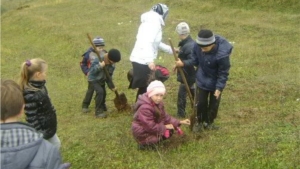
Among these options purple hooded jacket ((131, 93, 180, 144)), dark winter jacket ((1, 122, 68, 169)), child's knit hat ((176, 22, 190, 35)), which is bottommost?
purple hooded jacket ((131, 93, 180, 144))

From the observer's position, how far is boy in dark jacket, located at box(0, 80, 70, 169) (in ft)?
9.79

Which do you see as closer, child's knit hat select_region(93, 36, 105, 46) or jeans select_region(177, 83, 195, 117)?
jeans select_region(177, 83, 195, 117)

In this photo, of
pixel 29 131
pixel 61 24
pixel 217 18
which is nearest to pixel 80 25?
pixel 61 24

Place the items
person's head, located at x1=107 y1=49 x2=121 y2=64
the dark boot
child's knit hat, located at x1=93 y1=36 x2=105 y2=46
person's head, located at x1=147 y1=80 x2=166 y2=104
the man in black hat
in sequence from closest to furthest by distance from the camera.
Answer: person's head, located at x1=147 y1=80 x2=166 y2=104 → the man in black hat → person's head, located at x1=107 y1=49 x2=121 y2=64 → child's knit hat, located at x1=93 y1=36 x2=105 y2=46 → the dark boot

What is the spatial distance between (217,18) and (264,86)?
10.7 metres

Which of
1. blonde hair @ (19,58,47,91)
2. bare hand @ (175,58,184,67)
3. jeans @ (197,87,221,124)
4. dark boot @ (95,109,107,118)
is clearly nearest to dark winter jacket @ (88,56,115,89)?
dark boot @ (95,109,107,118)

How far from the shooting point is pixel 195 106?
6691 millimetres

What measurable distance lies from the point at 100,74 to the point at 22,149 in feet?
18.5

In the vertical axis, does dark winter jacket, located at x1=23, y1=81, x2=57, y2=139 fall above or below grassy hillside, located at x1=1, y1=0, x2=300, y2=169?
above

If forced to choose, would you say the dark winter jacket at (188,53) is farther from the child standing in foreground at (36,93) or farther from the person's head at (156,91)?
the child standing in foreground at (36,93)

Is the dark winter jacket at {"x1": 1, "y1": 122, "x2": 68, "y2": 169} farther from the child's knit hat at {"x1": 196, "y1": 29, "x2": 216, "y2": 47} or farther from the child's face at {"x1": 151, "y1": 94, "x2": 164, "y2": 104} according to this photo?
the child's knit hat at {"x1": 196, "y1": 29, "x2": 216, "y2": 47}

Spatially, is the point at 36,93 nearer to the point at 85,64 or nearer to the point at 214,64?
the point at 214,64

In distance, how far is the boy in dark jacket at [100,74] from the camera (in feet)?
27.0

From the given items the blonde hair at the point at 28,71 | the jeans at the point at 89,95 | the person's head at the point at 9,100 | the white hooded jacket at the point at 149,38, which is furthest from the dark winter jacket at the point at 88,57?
the person's head at the point at 9,100
